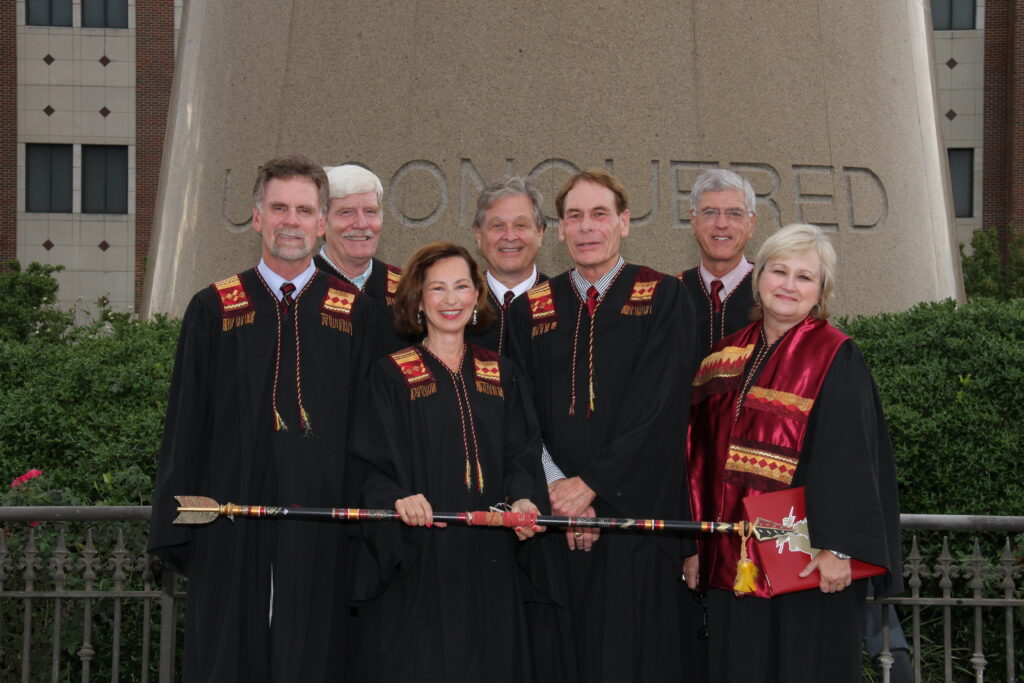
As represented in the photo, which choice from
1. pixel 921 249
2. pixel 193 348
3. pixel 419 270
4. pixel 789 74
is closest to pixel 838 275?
pixel 921 249

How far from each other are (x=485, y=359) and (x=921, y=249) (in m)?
5.08

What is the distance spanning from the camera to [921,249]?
29.4ft

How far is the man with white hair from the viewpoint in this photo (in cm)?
563

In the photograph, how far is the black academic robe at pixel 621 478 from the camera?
486 centimetres

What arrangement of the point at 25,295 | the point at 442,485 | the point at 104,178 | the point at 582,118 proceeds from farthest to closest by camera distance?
the point at 104,178
the point at 25,295
the point at 582,118
the point at 442,485

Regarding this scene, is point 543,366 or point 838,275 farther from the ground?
point 838,275

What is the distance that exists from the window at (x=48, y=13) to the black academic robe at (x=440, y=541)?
106ft

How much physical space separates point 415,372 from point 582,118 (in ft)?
14.1


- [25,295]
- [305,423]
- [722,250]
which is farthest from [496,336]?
[25,295]

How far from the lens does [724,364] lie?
4809 millimetres

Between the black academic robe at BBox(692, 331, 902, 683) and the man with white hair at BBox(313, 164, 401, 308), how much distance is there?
6.68 ft

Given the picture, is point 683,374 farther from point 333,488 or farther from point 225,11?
point 225,11

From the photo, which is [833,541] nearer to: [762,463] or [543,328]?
[762,463]

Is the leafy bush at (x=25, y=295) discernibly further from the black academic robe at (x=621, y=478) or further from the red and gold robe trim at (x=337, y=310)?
the black academic robe at (x=621, y=478)
